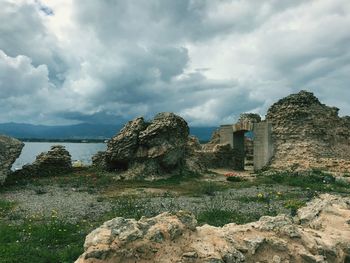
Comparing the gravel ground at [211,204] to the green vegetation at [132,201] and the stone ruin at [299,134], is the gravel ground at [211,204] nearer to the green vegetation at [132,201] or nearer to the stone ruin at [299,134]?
the green vegetation at [132,201]

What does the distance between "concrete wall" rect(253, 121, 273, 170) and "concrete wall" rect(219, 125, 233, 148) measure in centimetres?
406

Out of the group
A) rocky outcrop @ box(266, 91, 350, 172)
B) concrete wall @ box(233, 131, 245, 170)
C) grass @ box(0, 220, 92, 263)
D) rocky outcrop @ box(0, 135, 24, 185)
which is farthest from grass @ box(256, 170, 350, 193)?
rocky outcrop @ box(0, 135, 24, 185)

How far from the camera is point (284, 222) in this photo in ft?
28.3

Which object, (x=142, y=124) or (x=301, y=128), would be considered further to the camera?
(x=301, y=128)

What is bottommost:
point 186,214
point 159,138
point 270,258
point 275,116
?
point 270,258

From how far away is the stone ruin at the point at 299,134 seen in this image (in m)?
34.5

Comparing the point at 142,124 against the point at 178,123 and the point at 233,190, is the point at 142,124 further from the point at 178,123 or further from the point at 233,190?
the point at 233,190

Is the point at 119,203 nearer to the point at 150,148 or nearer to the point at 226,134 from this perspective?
the point at 150,148

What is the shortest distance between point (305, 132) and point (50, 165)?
20425 mm

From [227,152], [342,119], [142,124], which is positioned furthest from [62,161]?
[342,119]

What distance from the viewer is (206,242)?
7379 millimetres

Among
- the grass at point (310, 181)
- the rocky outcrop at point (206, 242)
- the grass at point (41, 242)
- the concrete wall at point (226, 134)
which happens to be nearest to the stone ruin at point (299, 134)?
the concrete wall at point (226, 134)

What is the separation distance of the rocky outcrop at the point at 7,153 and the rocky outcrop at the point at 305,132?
19570 mm

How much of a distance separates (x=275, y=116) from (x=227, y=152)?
5412 millimetres
